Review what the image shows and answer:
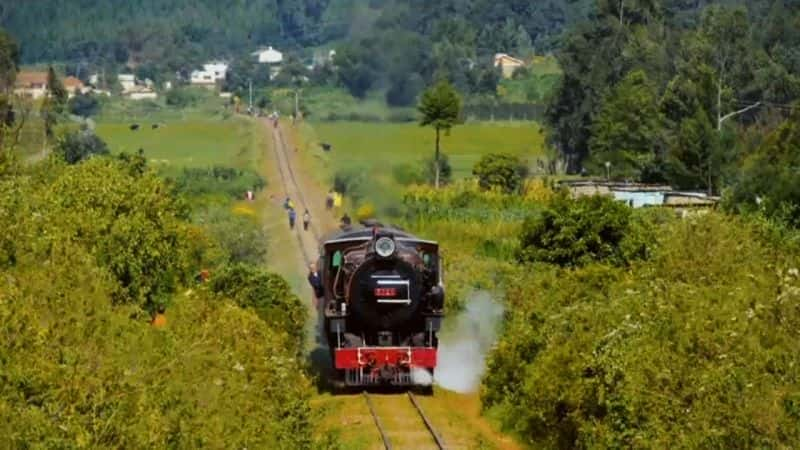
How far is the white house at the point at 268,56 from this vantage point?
14909 centimetres

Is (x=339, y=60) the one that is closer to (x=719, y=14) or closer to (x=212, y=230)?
(x=212, y=230)

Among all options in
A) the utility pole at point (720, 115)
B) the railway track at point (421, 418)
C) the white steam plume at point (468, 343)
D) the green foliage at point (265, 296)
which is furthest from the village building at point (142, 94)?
the railway track at point (421, 418)

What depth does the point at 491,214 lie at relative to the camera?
204ft

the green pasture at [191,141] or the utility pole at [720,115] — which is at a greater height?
the utility pole at [720,115]

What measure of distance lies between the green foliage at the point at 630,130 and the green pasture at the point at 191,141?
20.0 metres

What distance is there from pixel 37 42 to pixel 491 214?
139881 millimetres

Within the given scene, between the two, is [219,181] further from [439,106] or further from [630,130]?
[630,130]

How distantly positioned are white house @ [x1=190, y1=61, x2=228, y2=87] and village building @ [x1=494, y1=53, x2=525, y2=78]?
109 ft

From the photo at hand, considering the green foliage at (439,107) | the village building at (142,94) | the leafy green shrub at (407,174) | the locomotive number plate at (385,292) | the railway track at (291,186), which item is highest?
the green foliage at (439,107)

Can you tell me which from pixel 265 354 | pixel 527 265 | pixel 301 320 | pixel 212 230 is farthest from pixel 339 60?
pixel 265 354

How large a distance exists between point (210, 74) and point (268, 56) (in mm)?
20436

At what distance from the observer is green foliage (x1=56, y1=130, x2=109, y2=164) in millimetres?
71688

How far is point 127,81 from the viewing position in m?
177

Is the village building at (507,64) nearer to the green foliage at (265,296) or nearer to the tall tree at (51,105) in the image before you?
the tall tree at (51,105)
